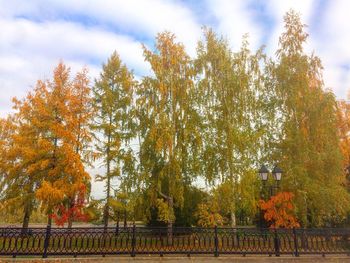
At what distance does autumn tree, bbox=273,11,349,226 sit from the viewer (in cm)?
1756

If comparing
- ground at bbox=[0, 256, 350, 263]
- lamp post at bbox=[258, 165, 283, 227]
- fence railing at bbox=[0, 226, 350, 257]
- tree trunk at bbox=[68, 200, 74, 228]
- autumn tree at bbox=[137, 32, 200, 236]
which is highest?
autumn tree at bbox=[137, 32, 200, 236]

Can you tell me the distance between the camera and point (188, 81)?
1889 cm

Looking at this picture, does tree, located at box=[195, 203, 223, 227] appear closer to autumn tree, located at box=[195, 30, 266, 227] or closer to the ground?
autumn tree, located at box=[195, 30, 266, 227]

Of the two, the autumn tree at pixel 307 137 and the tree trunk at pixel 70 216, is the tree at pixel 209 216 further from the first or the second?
the tree trunk at pixel 70 216

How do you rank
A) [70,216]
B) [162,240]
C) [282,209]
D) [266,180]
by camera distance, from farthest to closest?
[282,209], [70,216], [266,180], [162,240]

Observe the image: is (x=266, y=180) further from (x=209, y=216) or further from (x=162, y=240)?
(x=162, y=240)

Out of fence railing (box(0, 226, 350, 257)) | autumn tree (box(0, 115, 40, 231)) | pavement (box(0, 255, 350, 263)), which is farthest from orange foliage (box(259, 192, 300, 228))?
autumn tree (box(0, 115, 40, 231))

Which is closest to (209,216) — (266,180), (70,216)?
(266,180)

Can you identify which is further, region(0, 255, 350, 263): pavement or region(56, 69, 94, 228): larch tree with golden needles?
region(56, 69, 94, 228): larch tree with golden needles

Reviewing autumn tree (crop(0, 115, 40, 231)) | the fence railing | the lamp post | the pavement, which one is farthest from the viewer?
autumn tree (crop(0, 115, 40, 231))

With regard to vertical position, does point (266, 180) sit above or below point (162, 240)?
above

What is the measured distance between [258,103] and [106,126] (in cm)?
1120

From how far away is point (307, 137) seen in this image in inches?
738

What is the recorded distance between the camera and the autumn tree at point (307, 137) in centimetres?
1756
